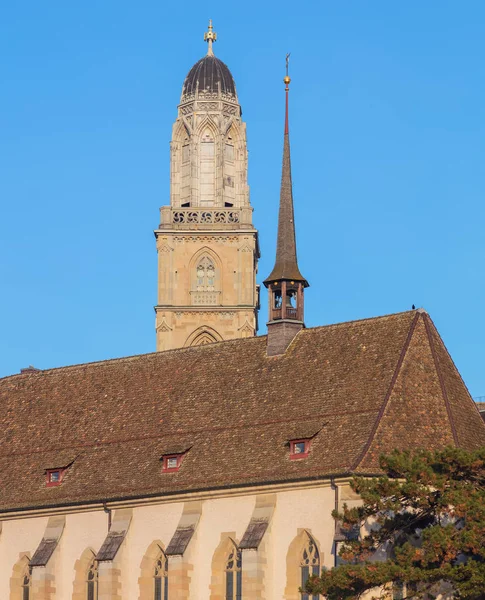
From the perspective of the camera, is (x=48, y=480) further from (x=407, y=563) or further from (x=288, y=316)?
(x=407, y=563)

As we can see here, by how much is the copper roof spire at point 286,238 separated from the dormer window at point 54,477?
10479mm

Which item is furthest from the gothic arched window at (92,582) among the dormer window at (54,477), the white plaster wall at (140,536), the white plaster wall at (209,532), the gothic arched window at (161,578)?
the white plaster wall at (209,532)

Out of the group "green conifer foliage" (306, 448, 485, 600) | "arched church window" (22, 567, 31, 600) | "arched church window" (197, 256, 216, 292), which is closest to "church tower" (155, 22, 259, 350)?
"arched church window" (197, 256, 216, 292)

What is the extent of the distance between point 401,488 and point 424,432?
8.65m

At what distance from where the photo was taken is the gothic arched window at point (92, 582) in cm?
6750

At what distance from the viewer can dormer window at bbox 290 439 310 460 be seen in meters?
62.1

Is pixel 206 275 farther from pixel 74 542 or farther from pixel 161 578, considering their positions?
pixel 161 578

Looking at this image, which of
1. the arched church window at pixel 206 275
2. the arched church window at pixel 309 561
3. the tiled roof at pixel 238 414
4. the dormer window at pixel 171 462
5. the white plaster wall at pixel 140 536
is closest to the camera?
the arched church window at pixel 309 561

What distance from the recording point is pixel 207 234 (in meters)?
111

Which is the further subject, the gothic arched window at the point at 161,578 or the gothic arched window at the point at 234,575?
the gothic arched window at the point at 161,578

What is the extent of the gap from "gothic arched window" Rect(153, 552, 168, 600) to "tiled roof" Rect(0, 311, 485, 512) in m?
2.46

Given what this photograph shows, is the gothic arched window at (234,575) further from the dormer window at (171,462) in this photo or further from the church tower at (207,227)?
the church tower at (207,227)

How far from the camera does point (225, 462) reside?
6438cm

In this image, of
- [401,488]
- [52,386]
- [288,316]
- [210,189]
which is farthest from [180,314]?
[401,488]
